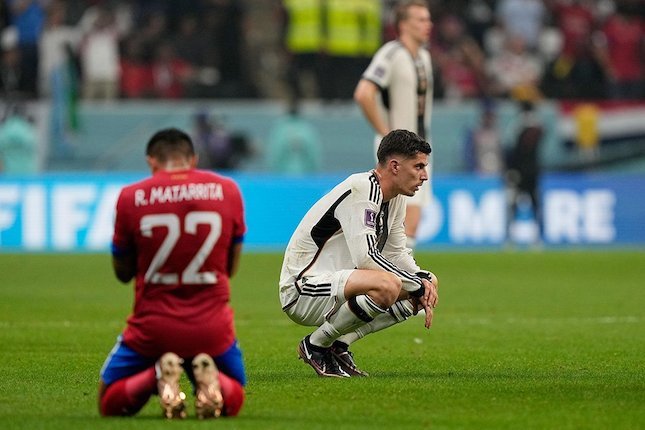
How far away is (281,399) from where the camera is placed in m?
7.29

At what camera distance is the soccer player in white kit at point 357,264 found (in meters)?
7.90

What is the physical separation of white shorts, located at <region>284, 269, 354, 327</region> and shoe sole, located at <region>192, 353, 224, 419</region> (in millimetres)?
1790

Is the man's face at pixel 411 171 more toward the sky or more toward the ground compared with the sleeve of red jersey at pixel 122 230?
more toward the sky

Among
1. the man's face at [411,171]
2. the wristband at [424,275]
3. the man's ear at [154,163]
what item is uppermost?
the man's ear at [154,163]

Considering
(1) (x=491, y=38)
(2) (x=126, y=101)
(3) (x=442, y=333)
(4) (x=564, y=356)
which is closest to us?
(4) (x=564, y=356)

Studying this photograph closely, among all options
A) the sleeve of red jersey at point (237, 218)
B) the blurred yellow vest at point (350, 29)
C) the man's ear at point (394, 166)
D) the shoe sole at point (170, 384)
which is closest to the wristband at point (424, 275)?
the man's ear at point (394, 166)

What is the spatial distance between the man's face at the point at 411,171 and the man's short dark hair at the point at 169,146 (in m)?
1.82

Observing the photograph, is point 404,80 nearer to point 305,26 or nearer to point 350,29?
point 350,29

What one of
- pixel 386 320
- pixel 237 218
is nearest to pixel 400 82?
pixel 386 320

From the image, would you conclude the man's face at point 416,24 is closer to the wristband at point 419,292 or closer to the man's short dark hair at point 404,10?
the man's short dark hair at point 404,10

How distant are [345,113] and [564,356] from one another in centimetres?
1510

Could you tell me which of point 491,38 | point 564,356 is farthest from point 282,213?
point 564,356

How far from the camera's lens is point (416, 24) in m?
11.8

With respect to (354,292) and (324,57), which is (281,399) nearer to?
(354,292)
